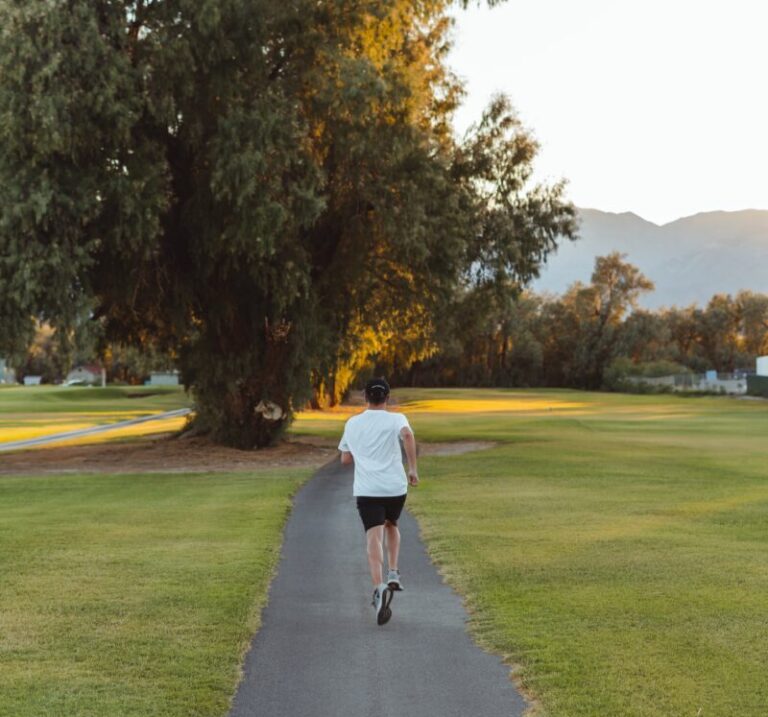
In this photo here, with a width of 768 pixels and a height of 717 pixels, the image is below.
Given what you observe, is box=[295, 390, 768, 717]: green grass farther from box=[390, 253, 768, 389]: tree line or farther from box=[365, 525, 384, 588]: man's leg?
box=[390, 253, 768, 389]: tree line

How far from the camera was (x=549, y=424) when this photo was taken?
47.3 meters

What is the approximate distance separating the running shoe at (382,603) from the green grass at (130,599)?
1051mm

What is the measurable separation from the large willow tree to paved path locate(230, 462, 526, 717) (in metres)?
14.1

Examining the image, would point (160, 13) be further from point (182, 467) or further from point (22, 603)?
point (22, 603)

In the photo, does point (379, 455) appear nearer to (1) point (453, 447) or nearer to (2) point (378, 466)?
(2) point (378, 466)

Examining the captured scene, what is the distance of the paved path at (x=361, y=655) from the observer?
22.4 feet

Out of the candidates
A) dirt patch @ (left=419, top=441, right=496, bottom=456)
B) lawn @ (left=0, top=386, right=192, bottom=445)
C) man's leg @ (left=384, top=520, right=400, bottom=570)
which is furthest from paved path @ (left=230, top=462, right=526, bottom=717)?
lawn @ (left=0, top=386, right=192, bottom=445)

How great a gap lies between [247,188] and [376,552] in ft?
52.3

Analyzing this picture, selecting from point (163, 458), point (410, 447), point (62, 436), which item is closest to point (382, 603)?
point (410, 447)

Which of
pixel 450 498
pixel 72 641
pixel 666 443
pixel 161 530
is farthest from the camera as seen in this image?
pixel 666 443

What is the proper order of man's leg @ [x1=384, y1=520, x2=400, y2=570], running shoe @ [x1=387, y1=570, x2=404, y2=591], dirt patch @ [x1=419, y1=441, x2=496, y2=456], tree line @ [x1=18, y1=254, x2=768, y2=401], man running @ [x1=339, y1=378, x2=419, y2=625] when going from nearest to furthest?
running shoe @ [x1=387, y1=570, x2=404, y2=591] < man running @ [x1=339, y1=378, x2=419, y2=625] < man's leg @ [x1=384, y1=520, x2=400, y2=570] < dirt patch @ [x1=419, y1=441, x2=496, y2=456] < tree line @ [x1=18, y1=254, x2=768, y2=401]

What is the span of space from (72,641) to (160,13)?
65.9 ft

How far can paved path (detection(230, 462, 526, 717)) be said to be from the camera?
6.82 metres

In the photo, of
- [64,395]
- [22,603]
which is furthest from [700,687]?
[64,395]
